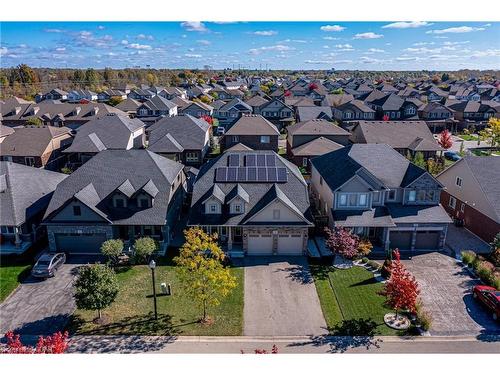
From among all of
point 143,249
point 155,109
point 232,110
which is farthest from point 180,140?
point 232,110

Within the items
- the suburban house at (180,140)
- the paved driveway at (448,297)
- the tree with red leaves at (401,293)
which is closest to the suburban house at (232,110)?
the suburban house at (180,140)

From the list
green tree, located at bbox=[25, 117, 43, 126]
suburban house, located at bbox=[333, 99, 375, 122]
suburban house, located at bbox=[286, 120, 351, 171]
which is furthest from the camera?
suburban house, located at bbox=[333, 99, 375, 122]

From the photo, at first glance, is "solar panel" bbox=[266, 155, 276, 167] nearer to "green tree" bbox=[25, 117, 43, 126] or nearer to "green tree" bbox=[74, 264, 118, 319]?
"green tree" bbox=[74, 264, 118, 319]

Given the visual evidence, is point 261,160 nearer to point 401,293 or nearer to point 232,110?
point 401,293

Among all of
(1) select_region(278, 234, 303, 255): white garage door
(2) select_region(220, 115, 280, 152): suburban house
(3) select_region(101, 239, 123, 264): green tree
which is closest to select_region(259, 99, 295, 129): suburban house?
(2) select_region(220, 115, 280, 152): suburban house

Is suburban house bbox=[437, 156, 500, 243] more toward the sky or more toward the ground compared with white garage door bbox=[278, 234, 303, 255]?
more toward the sky

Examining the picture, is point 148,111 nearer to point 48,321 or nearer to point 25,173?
point 25,173

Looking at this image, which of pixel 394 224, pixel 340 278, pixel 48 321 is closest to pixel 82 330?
pixel 48 321
